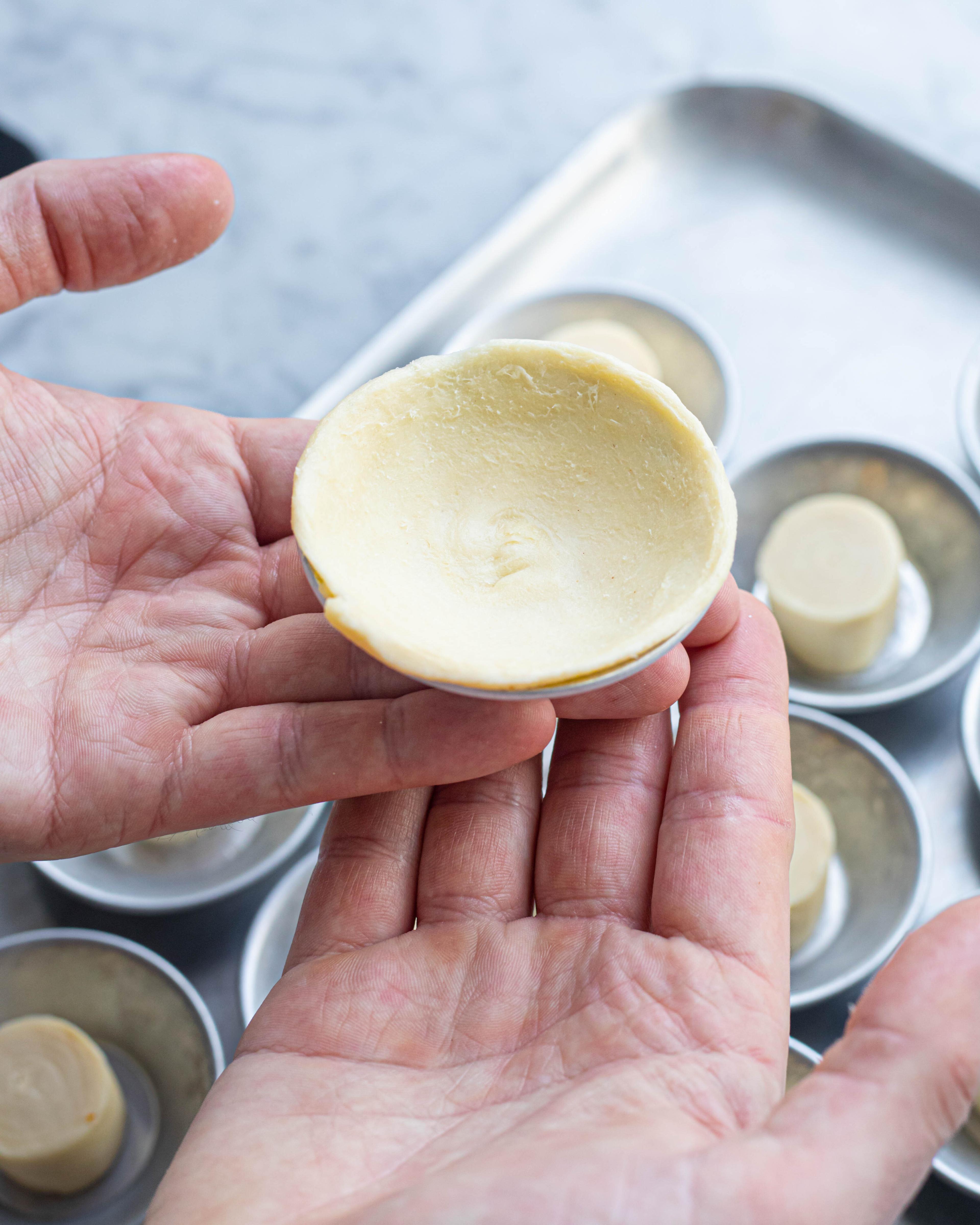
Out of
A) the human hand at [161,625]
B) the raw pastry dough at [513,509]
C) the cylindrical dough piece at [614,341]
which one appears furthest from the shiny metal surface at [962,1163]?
the cylindrical dough piece at [614,341]

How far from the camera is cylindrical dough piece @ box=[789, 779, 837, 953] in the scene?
175 cm

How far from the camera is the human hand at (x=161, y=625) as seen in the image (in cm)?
128

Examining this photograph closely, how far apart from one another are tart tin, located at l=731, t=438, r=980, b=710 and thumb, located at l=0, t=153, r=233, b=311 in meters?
1.09

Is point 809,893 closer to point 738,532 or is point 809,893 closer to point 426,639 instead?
point 738,532

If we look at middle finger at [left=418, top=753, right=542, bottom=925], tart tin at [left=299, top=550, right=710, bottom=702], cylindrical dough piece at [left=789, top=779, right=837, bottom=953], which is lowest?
cylindrical dough piece at [left=789, top=779, right=837, bottom=953]

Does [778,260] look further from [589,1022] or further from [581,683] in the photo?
[589,1022]

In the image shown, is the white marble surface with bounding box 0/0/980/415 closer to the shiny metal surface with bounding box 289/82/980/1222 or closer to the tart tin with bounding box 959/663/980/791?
the shiny metal surface with bounding box 289/82/980/1222

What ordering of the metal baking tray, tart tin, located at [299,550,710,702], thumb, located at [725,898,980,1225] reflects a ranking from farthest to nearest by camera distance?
the metal baking tray < tart tin, located at [299,550,710,702] < thumb, located at [725,898,980,1225]

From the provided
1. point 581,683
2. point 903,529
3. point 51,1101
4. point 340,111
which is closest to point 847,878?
point 903,529

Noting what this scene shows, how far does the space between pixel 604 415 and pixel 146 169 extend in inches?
32.2

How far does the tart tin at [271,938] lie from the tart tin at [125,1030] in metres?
0.09

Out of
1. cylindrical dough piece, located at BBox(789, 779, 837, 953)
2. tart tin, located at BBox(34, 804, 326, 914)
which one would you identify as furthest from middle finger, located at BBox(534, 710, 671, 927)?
tart tin, located at BBox(34, 804, 326, 914)

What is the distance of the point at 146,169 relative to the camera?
163 centimetres

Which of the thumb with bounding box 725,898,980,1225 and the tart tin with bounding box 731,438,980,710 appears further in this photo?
the tart tin with bounding box 731,438,980,710
